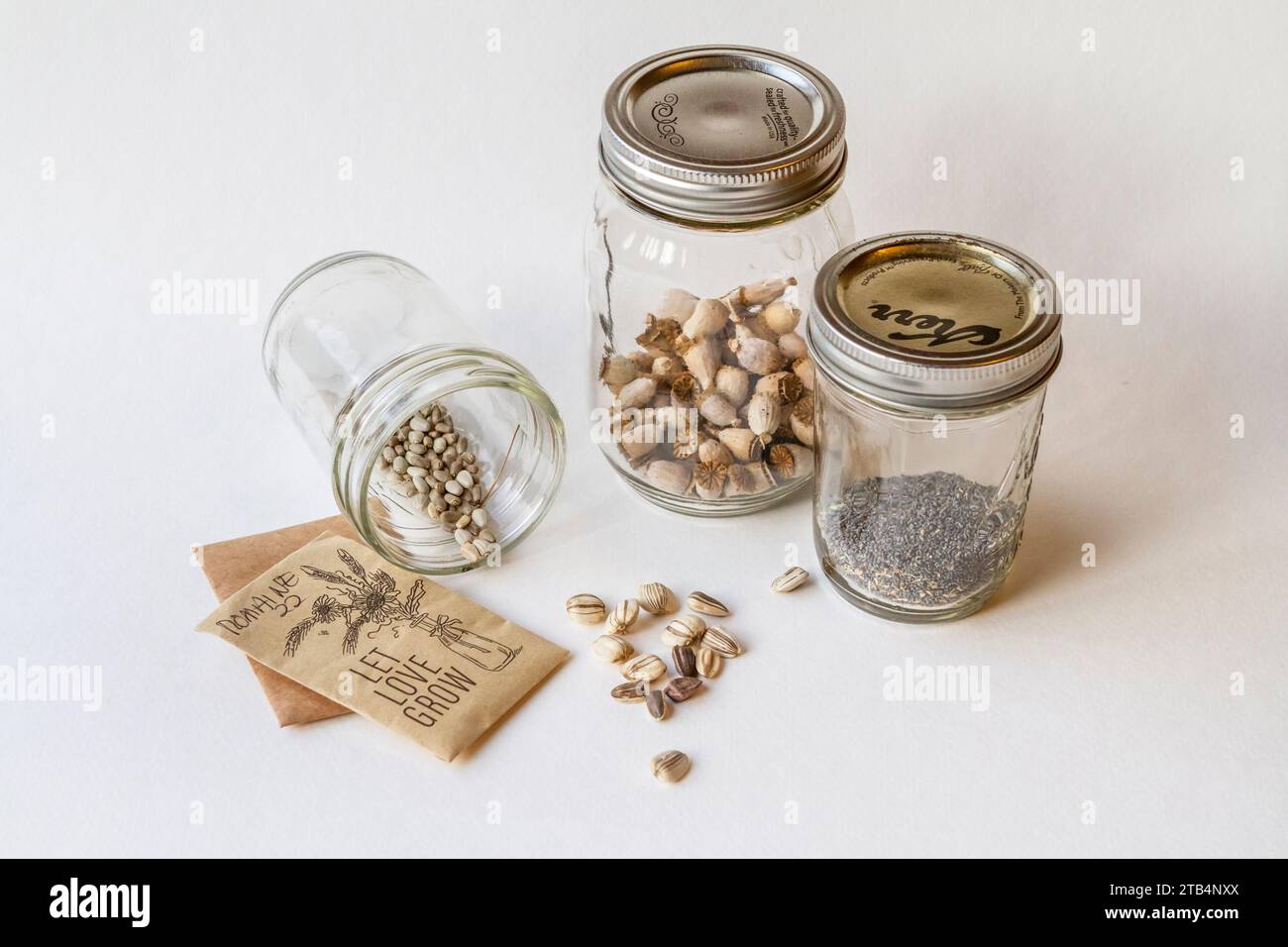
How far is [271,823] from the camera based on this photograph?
107 cm

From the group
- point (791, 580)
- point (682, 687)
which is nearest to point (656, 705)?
point (682, 687)

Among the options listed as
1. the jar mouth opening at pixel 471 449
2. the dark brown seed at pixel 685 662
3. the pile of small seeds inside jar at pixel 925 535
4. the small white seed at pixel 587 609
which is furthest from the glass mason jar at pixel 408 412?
the pile of small seeds inside jar at pixel 925 535

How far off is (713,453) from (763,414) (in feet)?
0.21

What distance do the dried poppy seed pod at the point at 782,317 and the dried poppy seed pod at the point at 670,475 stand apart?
0.52ft

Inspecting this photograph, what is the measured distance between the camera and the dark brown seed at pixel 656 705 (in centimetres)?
115

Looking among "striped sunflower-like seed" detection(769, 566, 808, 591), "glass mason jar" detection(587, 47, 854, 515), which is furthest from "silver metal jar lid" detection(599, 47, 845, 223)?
"striped sunflower-like seed" detection(769, 566, 808, 591)

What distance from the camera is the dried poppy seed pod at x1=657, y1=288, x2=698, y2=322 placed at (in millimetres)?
1271

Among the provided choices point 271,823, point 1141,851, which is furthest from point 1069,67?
point 271,823

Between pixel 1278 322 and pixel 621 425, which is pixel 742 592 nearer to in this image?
pixel 621 425

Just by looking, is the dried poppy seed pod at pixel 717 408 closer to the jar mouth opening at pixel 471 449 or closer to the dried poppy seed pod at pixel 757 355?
the dried poppy seed pod at pixel 757 355

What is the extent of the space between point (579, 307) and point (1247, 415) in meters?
0.76

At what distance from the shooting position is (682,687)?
46.1 inches

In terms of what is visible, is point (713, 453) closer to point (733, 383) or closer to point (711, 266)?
point (733, 383)

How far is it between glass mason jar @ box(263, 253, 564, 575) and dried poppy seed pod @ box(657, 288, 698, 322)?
0.46ft
